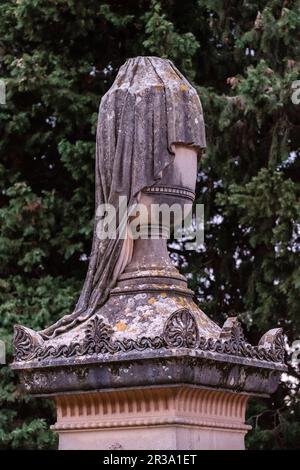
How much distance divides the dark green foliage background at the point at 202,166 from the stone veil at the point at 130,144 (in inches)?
179

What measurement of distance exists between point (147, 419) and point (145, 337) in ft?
1.76

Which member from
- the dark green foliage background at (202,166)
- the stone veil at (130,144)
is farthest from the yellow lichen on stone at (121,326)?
the dark green foliage background at (202,166)

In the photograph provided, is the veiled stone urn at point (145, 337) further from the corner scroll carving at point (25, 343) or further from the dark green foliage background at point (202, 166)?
the dark green foliage background at point (202, 166)

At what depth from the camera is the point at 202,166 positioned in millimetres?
13055

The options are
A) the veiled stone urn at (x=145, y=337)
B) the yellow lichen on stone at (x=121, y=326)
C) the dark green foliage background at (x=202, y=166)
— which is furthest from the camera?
the dark green foliage background at (x=202, y=166)

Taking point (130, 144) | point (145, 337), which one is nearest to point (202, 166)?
point (130, 144)

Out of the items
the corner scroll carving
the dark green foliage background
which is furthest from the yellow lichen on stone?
the dark green foliage background

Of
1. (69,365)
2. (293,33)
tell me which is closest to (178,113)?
(69,365)

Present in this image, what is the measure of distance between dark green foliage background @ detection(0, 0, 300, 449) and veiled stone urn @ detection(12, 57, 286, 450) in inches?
178

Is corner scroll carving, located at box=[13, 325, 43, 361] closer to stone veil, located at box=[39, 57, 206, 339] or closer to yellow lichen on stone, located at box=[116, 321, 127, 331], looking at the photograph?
stone veil, located at box=[39, 57, 206, 339]

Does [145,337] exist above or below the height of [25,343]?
below

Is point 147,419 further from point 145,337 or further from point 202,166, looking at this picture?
point 202,166

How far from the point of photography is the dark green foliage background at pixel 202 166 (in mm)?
12375

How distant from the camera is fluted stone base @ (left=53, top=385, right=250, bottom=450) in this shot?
6.91 m
